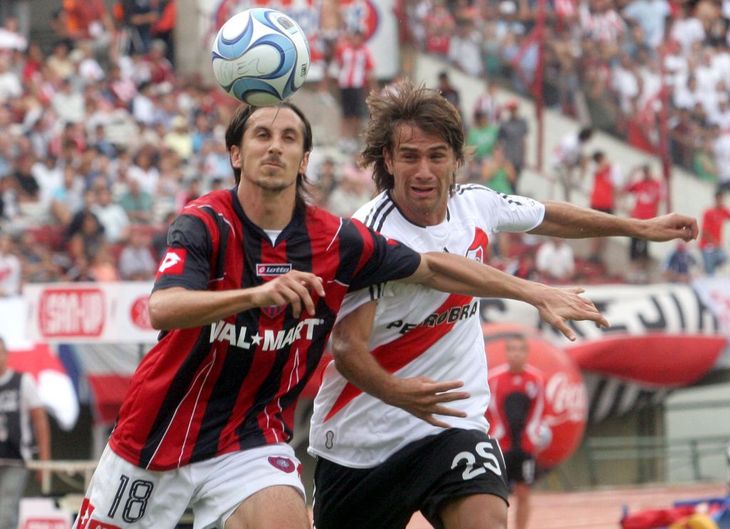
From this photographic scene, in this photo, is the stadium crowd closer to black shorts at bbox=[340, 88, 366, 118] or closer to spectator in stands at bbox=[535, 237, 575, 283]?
spectator in stands at bbox=[535, 237, 575, 283]

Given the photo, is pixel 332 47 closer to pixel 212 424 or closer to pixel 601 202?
pixel 601 202

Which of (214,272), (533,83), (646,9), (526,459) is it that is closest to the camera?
(214,272)

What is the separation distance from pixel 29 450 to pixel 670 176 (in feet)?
36.0

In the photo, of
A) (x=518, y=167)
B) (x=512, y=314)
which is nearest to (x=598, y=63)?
(x=518, y=167)

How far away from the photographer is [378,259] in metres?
5.86

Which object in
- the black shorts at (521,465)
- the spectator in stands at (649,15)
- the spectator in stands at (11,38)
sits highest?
the spectator in stands at (649,15)

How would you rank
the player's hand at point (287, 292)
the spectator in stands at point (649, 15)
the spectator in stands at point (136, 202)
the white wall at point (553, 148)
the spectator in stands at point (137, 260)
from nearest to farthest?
the player's hand at point (287, 292), the spectator in stands at point (137, 260), the spectator in stands at point (136, 202), the white wall at point (553, 148), the spectator in stands at point (649, 15)

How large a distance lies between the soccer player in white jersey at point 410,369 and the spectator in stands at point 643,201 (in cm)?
1242

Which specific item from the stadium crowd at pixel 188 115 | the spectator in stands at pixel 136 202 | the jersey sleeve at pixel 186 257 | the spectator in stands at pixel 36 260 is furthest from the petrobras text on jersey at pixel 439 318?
the spectator in stands at pixel 136 202

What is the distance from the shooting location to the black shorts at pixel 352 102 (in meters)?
20.6

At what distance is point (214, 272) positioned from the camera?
18.1ft

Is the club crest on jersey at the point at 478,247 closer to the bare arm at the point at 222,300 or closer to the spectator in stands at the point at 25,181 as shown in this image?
the bare arm at the point at 222,300

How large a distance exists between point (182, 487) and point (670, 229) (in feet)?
8.36

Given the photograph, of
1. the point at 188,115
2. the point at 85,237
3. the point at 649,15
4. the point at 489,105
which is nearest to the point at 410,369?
the point at 85,237
